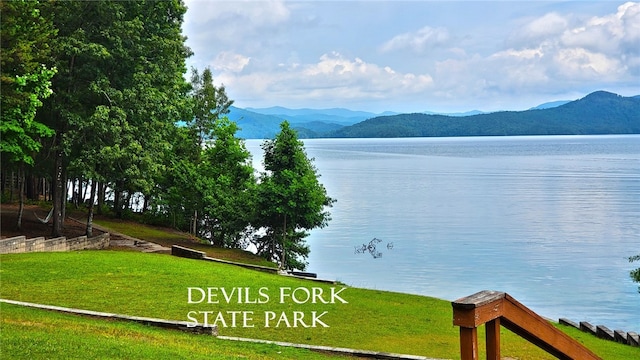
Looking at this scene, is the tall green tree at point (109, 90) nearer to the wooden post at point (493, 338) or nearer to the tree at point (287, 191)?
the tree at point (287, 191)

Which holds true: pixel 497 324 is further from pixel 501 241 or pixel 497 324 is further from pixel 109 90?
pixel 501 241

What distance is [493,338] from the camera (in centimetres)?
459

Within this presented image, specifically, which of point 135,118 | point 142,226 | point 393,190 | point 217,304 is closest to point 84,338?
point 217,304

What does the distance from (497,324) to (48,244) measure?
23.5 metres

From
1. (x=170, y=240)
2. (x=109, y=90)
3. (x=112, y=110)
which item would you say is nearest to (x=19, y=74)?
(x=112, y=110)

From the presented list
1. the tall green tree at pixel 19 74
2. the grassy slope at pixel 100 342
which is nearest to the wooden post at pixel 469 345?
the grassy slope at pixel 100 342

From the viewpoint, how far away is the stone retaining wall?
2214 cm

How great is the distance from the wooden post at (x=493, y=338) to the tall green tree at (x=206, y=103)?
46.2m

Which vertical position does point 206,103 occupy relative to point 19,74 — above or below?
above

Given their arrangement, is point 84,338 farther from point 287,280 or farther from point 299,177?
Result: point 299,177

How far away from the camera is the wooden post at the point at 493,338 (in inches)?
180

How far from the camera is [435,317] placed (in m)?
18.1

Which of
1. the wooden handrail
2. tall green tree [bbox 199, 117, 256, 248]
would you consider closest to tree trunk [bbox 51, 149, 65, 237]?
tall green tree [bbox 199, 117, 256, 248]

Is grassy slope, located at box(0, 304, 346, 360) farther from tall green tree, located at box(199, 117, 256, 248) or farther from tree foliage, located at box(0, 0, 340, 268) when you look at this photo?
tall green tree, located at box(199, 117, 256, 248)
